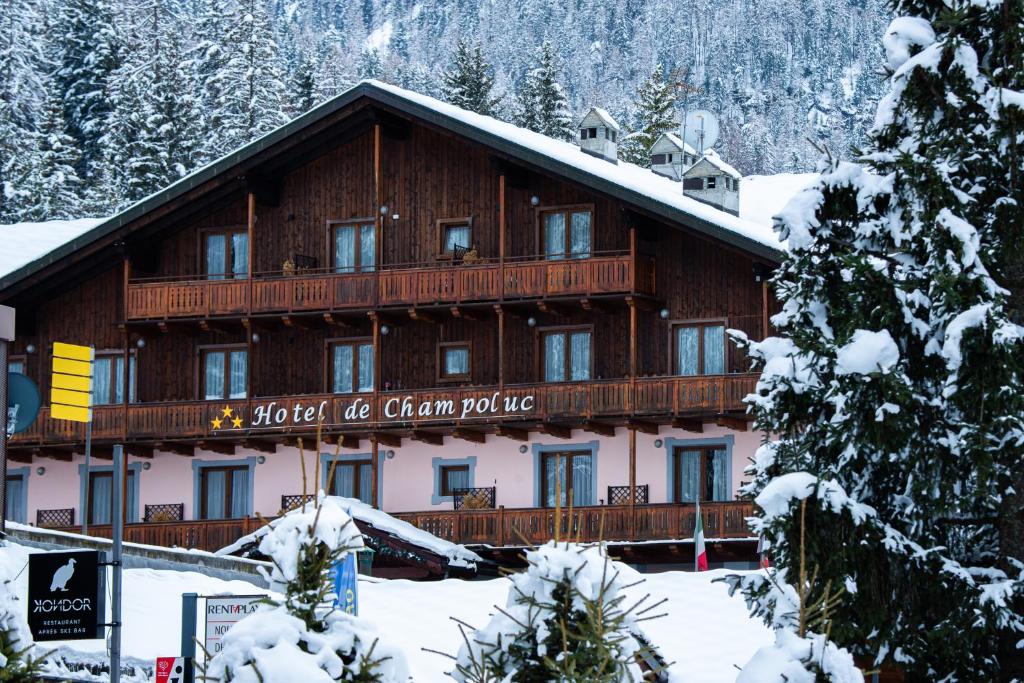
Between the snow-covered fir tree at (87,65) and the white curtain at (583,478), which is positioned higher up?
the snow-covered fir tree at (87,65)

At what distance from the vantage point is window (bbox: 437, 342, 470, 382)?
4256 centimetres

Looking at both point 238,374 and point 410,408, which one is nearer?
point 410,408

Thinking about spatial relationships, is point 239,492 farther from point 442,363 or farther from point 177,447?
point 442,363

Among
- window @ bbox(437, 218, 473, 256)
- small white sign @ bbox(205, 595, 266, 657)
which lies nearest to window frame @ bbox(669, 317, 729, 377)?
window @ bbox(437, 218, 473, 256)

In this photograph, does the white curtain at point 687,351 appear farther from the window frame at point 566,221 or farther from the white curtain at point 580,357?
the window frame at point 566,221

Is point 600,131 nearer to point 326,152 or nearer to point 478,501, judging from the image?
point 326,152

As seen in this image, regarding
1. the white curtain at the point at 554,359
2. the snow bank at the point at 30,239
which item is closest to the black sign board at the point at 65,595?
the white curtain at the point at 554,359

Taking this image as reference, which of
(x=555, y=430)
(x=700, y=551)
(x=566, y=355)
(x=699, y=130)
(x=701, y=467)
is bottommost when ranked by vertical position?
(x=700, y=551)

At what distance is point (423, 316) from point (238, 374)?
4.65 meters

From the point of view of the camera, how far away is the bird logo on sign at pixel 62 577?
20734 millimetres

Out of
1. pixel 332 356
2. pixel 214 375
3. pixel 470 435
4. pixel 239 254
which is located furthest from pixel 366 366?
pixel 239 254

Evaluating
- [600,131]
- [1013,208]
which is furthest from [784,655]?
[600,131]

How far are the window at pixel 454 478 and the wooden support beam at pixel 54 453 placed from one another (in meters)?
8.22

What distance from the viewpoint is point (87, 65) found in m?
85.3
